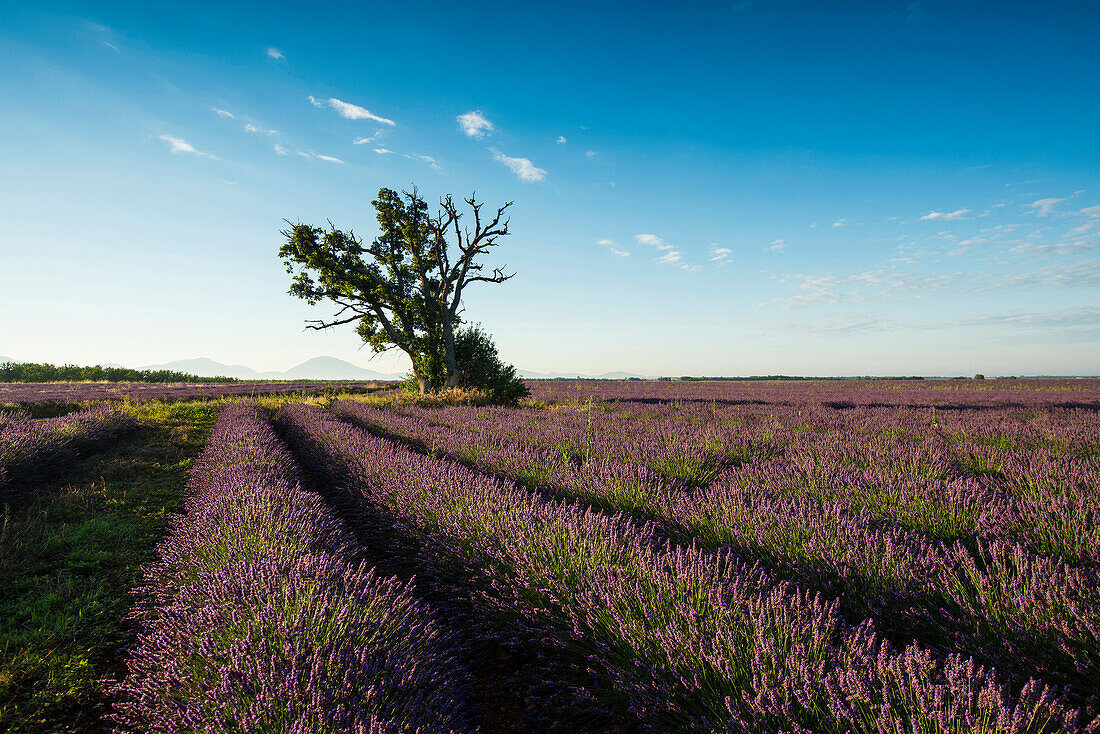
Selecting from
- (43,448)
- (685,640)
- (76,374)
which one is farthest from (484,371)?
(76,374)

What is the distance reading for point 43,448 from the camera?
6.80m

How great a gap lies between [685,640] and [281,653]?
1.67 m

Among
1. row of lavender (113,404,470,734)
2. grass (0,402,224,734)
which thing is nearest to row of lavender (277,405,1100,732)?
row of lavender (113,404,470,734)

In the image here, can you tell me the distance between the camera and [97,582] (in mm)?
3283

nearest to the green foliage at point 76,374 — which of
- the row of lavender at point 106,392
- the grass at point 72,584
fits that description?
the row of lavender at point 106,392

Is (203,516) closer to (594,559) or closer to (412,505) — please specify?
(412,505)

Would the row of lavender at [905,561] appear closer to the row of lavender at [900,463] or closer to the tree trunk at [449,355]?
the row of lavender at [900,463]

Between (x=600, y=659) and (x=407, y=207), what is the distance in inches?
782

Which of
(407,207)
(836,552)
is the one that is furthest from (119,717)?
(407,207)

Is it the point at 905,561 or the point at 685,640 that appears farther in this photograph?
the point at 905,561

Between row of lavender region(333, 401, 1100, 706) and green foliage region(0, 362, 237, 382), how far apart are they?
196 ft

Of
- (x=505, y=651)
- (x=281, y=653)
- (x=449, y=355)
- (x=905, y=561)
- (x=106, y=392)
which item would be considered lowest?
(x=505, y=651)

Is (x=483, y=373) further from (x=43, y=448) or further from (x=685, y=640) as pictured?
(x=685, y=640)

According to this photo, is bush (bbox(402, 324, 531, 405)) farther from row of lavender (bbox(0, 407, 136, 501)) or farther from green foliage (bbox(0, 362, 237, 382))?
green foliage (bbox(0, 362, 237, 382))
